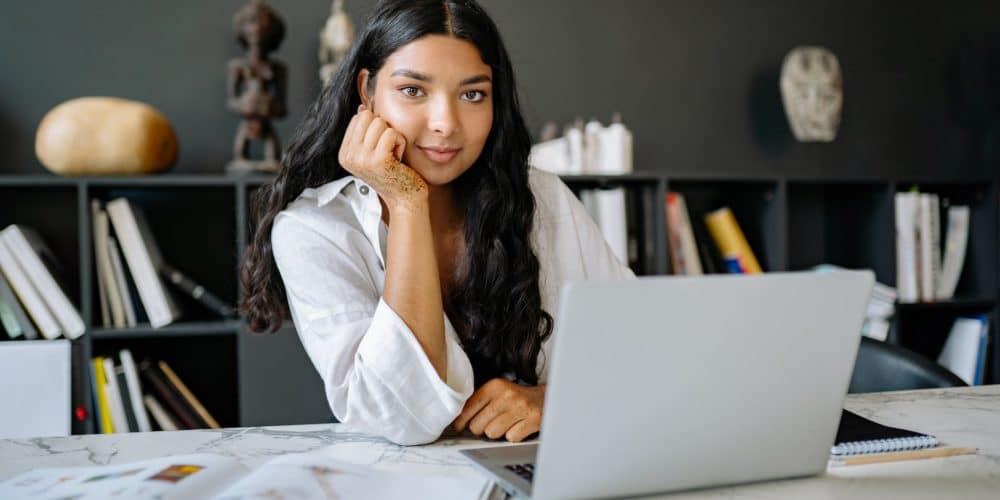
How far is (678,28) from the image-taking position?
3.06 m

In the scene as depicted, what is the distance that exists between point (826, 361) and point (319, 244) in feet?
2.68

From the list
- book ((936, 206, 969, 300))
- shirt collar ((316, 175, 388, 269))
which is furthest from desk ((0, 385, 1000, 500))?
book ((936, 206, 969, 300))

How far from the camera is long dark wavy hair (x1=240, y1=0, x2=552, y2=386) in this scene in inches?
56.5

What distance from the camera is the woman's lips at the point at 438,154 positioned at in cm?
142

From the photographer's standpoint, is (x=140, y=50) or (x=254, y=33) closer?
(x=254, y=33)

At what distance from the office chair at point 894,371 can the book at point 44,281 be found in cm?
193

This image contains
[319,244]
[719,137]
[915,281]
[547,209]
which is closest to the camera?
[319,244]

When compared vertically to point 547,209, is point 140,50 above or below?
above

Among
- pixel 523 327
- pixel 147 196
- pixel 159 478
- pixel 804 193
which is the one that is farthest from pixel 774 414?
pixel 804 193

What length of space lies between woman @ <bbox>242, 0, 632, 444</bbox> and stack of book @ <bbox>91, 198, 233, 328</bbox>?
97 centimetres

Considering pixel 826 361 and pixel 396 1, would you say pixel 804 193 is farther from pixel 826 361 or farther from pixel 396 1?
pixel 826 361

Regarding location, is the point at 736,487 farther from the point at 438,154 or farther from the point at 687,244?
the point at 687,244

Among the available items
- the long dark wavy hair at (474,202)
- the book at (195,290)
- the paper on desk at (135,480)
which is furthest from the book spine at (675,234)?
the paper on desk at (135,480)

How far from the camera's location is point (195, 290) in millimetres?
2449
